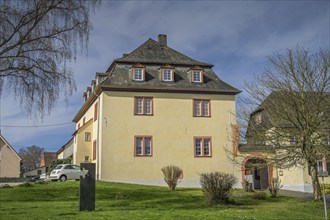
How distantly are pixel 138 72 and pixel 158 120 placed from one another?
4.40 metres

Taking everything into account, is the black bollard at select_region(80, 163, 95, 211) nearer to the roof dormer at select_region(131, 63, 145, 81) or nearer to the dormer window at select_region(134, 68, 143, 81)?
the roof dormer at select_region(131, 63, 145, 81)

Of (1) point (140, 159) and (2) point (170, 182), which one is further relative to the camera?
(1) point (140, 159)

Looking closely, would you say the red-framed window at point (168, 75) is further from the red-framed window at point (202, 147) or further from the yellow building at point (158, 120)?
the red-framed window at point (202, 147)

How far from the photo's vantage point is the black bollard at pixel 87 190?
1410 cm

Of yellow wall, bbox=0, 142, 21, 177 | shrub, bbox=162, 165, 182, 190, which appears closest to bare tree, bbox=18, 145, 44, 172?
yellow wall, bbox=0, 142, 21, 177

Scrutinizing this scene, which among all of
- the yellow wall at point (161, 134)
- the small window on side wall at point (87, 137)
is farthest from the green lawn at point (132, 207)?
the small window on side wall at point (87, 137)

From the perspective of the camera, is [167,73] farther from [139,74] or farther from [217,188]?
[217,188]

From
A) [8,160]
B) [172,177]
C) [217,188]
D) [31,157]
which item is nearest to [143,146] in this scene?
[172,177]

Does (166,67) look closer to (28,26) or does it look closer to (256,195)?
(256,195)

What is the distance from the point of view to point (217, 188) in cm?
1677

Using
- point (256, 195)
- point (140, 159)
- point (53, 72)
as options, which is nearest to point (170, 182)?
point (140, 159)

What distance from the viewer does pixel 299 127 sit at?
62.7 ft

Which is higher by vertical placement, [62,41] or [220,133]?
[62,41]

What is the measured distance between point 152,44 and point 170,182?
49.1 ft
